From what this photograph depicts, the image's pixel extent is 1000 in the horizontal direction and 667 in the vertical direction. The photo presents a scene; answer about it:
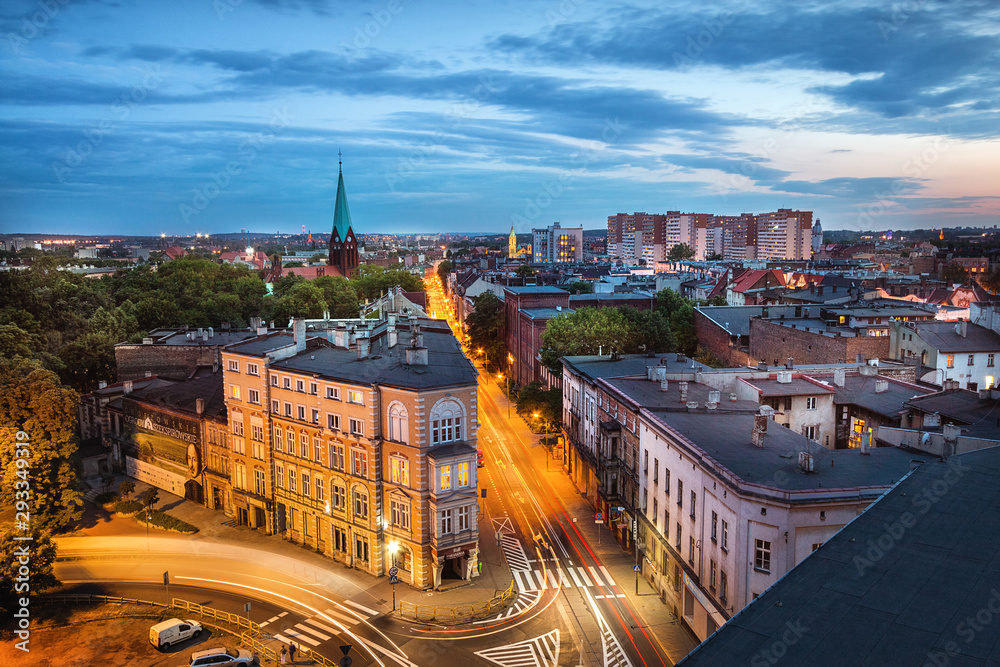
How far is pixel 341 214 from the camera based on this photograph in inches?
7190

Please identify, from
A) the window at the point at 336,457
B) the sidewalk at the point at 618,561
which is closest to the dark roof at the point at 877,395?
the sidewalk at the point at 618,561

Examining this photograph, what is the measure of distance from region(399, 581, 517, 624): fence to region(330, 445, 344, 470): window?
9995 millimetres

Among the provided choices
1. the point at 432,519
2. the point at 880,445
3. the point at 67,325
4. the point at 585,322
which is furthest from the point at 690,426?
the point at 67,325

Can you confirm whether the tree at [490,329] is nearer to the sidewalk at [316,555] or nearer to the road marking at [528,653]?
the sidewalk at [316,555]

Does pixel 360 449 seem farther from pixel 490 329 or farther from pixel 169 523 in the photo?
pixel 490 329

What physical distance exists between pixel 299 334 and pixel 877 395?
1661 inches

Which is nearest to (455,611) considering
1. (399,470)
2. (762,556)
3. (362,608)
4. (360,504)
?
(362,608)

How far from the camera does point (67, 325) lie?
299 feet

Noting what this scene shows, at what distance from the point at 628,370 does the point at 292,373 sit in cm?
2741

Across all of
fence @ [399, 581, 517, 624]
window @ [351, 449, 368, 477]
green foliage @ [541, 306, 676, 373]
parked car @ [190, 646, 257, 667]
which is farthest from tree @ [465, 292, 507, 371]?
parked car @ [190, 646, 257, 667]

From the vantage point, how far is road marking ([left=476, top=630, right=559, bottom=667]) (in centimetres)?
3309

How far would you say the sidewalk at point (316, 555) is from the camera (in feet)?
131

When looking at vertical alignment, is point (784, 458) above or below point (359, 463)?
above

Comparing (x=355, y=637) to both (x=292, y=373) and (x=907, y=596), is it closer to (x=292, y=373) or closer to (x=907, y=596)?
(x=292, y=373)
